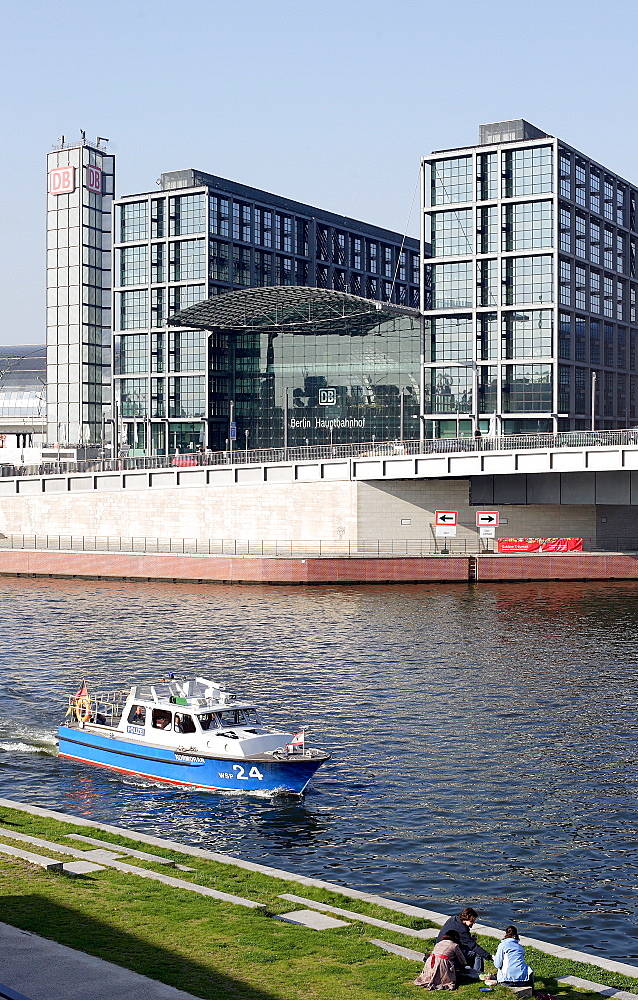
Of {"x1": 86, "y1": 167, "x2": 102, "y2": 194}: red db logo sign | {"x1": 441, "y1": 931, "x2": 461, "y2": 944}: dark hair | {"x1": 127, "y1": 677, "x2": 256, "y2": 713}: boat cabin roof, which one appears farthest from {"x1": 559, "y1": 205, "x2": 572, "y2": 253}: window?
{"x1": 441, "y1": 931, "x2": 461, "y2": 944}: dark hair

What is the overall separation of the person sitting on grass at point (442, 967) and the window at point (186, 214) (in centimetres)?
14550

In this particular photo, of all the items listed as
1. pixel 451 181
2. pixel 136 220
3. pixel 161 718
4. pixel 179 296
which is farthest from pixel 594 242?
pixel 161 718

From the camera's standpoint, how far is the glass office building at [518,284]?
13300 centimetres

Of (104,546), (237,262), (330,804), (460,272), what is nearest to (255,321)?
(237,262)

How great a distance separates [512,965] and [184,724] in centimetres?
2230

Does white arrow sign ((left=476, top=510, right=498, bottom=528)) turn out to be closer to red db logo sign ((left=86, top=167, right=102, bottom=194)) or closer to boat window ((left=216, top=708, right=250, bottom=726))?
boat window ((left=216, top=708, right=250, bottom=726))

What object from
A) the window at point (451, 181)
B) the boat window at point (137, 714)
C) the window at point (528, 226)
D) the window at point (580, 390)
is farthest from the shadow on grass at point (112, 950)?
the window at point (451, 181)

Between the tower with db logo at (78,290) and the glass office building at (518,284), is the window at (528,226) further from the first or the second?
the tower with db logo at (78,290)

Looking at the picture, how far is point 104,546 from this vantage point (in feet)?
384

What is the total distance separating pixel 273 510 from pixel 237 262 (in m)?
63.2

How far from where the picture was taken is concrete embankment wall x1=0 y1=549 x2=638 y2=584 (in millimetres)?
100000

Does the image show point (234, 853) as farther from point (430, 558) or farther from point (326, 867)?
point (430, 558)

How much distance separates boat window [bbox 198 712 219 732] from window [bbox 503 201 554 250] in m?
99.9

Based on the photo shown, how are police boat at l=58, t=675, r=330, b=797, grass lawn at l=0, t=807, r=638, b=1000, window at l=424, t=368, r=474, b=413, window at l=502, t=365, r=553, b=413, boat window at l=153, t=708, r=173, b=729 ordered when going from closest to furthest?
grass lawn at l=0, t=807, r=638, b=1000 → police boat at l=58, t=675, r=330, b=797 → boat window at l=153, t=708, r=173, b=729 → window at l=502, t=365, r=553, b=413 → window at l=424, t=368, r=474, b=413
